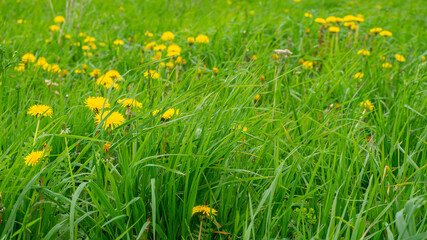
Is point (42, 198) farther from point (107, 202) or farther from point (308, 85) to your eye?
point (308, 85)

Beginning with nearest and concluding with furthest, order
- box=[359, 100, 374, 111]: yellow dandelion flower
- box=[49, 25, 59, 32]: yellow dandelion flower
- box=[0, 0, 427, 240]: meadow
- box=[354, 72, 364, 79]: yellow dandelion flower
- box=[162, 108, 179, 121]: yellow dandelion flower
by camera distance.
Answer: box=[0, 0, 427, 240]: meadow < box=[162, 108, 179, 121]: yellow dandelion flower < box=[359, 100, 374, 111]: yellow dandelion flower < box=[354, 72, 364, 79]: yellow dandelion flower < box=[49, 25, 59, 32]: yellow dandelion flower

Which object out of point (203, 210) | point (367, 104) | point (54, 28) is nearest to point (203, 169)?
point (203, 210)

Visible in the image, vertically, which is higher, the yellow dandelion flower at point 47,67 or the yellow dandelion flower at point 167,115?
the yellow dandelion flower at point 167,115

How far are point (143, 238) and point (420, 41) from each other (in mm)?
3598

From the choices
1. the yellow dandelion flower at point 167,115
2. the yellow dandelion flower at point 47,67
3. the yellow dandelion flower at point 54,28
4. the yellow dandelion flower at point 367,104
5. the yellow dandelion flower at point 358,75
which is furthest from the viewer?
the yellow dandelion flower at point 54,28

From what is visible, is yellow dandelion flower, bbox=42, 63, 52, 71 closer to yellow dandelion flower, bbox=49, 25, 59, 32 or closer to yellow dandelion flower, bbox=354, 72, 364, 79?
yellow dandelion flower, bbox=49, 25, 59, 32

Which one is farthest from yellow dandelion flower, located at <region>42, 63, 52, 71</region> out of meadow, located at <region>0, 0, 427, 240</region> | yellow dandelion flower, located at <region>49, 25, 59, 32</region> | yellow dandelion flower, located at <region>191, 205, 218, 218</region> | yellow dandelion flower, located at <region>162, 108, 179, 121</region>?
yellow dandelion flower, located at <region>191, 205, 218, 218</region>

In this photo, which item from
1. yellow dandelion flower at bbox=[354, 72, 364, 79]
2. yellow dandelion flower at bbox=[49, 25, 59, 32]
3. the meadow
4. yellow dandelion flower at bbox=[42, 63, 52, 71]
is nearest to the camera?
the meadow

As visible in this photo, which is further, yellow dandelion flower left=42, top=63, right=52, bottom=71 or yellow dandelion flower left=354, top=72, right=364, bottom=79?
yellow dandelion flower left=42, top=63, right=52, bottom=71

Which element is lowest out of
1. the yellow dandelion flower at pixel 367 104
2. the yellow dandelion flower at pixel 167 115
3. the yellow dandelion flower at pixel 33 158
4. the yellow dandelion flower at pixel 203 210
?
the yellow dandelion flower at pixel 203 210

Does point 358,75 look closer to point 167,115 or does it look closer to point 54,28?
point 167,115

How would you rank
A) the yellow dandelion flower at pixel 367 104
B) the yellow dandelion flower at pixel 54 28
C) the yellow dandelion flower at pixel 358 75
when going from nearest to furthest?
the yellow dandelion flower at pixel 367 104 < the yellow dandelion flower at pixel 358 75 < the yellow dandelion flower at pixel 54 28

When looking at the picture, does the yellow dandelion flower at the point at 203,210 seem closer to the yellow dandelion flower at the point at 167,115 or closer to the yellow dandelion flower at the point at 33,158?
the yellow dandelion flower at the point at 167,115

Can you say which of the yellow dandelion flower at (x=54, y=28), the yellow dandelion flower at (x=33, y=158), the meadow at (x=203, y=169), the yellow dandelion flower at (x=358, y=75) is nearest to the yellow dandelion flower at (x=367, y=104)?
the meadow at (x=203, y=169)
